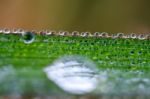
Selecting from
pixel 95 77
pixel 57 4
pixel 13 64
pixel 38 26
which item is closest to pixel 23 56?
pixel 13 64

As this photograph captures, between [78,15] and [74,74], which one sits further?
[78,15]

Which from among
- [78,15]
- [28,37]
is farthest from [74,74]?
[78,15]

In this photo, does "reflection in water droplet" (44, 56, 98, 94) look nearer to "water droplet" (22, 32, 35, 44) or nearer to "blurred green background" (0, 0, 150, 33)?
"water droplet" (22, 32, 35, 44)

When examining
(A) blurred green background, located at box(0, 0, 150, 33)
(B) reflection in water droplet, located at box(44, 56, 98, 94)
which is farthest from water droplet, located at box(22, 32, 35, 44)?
(A) blurred green background, located at box(0, 0, 150, 33)

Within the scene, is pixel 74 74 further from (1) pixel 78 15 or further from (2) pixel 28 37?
(1) pixel 78 15

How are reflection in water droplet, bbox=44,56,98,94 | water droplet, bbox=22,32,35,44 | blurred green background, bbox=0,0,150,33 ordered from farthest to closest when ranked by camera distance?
blurred green background, bbox=0,0,150,33 < water droplet, bbox=22,32,35,44 < reflection in water droplet, bbox=44,56,98,94

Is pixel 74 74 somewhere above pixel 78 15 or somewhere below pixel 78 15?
below

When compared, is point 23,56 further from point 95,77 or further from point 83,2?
point 83,2
